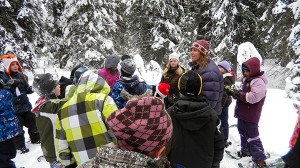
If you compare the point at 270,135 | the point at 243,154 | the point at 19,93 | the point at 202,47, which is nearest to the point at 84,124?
the point at 202,47

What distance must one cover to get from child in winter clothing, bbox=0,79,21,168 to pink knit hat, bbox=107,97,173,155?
3479mm

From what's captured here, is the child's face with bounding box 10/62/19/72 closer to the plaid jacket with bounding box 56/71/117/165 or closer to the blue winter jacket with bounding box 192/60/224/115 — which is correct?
the plaid jacket with bounding box 56/71/117/165

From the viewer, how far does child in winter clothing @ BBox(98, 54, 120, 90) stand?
5043mm

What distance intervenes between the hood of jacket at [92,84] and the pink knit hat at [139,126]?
121cm

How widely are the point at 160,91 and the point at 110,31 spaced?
52.0ft

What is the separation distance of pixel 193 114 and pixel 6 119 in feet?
11.3

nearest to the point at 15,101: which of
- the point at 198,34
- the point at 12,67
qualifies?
the point at 12,67

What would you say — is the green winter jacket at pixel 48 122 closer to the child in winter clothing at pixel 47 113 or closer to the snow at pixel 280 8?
the child in winter clothing at pixel 47 113

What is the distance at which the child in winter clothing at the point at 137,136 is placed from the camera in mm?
1431

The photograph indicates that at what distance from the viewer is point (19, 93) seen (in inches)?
225

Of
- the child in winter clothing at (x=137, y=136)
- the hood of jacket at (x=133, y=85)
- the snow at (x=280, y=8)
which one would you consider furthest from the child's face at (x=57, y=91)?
the snow at (x=280, y=8)

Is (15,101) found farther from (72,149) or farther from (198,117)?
(198,117)

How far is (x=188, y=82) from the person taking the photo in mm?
2875

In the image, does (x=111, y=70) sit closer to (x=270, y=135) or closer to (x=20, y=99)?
(x=20, y=99)
